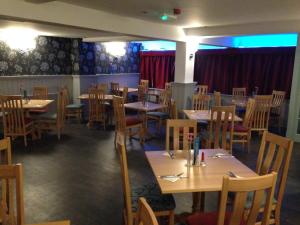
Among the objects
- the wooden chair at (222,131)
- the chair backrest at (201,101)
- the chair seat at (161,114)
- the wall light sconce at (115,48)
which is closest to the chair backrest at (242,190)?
the wooden chair at (222,131)

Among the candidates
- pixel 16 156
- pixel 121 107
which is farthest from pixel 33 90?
pixel 121 107

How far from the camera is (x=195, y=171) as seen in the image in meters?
2.19

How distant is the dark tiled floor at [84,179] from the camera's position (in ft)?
9.21

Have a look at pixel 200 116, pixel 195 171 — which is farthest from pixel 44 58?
pixel 195 171

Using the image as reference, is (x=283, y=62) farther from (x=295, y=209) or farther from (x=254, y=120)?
(x=295, y=209)

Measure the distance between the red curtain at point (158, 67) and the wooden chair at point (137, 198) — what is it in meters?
6.71

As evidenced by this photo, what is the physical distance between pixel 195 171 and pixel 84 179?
75.2 inches

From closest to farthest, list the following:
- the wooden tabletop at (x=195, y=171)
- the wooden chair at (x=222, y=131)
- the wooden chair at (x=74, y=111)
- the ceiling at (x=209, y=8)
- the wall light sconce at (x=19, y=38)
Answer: the wooden tabletop at (x=195, y=171)
the ceiling at (x=209, y=8)
the wooden chair at (x=222, y=131)
the wall light sconce at (x=19, y=38)
the wooden chair at (x=74, y=111)

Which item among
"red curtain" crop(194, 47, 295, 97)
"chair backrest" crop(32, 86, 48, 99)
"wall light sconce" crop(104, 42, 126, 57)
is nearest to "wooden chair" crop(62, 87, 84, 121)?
"chair backrest" crop(32, 86, 48, 99)

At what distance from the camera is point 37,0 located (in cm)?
316

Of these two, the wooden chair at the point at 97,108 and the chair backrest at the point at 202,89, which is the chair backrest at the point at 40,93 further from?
the chair backrest at the point at 202,89

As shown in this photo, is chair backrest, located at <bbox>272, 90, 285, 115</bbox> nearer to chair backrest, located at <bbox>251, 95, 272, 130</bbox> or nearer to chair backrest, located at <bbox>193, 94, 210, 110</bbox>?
chair backrest, located at <bbox>251, 95, 272, 130</bbox>

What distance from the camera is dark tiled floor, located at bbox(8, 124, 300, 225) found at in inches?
111

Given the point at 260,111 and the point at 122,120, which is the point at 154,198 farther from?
the point at 260,111
